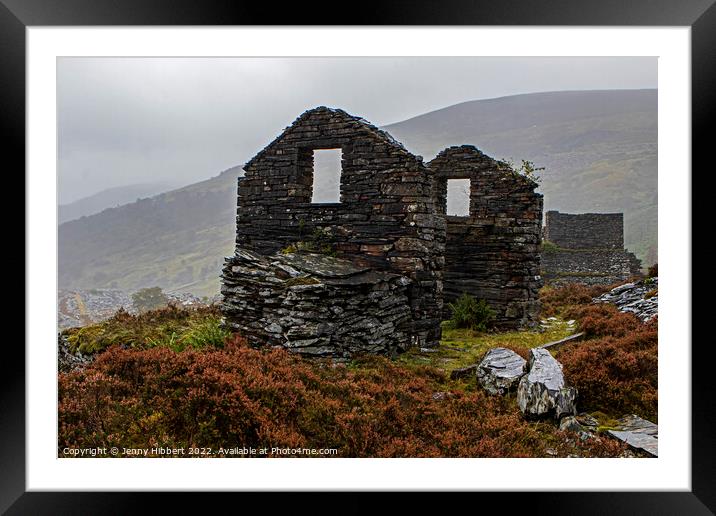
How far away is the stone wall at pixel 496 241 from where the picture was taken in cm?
1435

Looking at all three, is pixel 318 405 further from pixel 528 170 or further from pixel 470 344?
pixel 528 170

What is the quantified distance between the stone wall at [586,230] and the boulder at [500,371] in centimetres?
2191

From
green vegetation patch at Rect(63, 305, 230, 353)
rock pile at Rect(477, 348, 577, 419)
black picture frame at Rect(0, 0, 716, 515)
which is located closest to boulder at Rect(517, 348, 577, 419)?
rock pile at Rect(477, 348, 577, 419)

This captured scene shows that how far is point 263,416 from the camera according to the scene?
5199 millimetres

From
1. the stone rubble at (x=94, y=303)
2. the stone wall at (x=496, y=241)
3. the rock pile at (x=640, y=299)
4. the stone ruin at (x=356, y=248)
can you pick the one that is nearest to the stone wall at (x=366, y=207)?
the stone ruin at (x=356, y=248)

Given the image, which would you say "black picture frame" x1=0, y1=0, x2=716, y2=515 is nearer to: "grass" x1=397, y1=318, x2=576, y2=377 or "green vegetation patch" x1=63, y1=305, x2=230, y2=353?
"green vegetation patch" x1=63, y1=305, x2=230, y2=353

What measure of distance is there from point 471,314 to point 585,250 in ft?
54.0

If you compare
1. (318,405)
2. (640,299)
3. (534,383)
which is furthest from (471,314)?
(318,405)

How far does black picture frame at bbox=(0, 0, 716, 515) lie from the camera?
16.5ft

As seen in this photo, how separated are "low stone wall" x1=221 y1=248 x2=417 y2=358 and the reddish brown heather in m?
1.84
